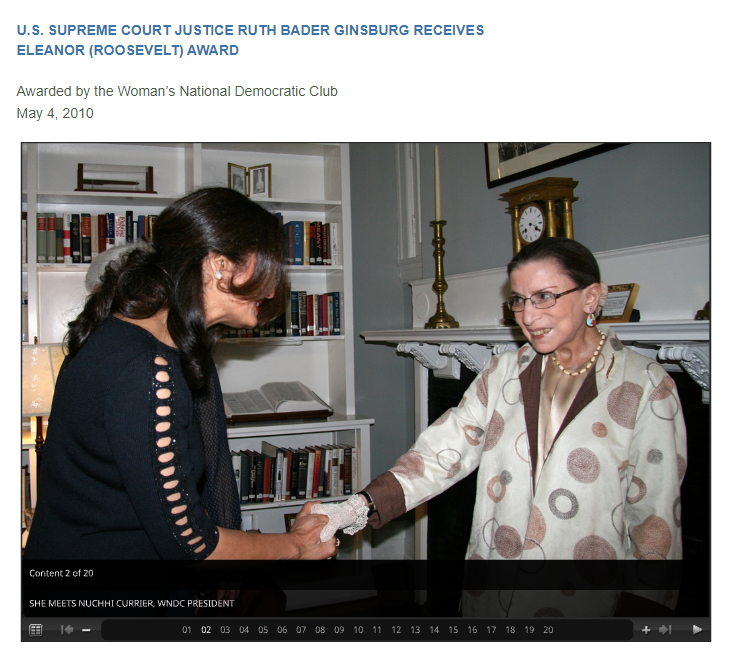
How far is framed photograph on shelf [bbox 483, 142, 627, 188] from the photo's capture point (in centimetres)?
180

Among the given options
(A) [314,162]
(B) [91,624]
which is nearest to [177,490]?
(B) [91,624]

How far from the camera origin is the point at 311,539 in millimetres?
1368

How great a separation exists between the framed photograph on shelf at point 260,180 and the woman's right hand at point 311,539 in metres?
1.91

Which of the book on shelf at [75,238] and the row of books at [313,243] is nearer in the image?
the book on shelf at [75,238]

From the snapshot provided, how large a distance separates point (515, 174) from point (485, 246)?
35 centimetres

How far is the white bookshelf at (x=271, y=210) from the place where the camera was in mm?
2613

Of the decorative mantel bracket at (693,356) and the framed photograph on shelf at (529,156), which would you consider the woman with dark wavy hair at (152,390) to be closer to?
the decorative mantel bracket at (693,356)

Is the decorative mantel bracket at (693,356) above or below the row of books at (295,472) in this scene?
above

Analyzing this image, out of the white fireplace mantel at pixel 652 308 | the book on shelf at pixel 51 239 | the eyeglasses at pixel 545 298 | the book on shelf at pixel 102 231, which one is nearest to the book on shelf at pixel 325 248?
the white fireplace mantel at pixel 652 308

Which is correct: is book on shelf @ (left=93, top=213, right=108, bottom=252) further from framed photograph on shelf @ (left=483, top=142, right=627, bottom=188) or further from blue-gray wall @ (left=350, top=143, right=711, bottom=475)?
framed photograph on shelf @ (left=483, top=142, right=627, bottom=188)

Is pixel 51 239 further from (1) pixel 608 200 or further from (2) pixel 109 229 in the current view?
(1) pixel 608 200

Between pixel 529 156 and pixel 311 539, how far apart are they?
1.52 meters

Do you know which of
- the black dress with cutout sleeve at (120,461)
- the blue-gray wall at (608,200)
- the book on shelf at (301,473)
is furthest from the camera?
the book on shelf at (301,473)

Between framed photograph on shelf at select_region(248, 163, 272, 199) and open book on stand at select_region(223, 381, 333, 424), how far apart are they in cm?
100
